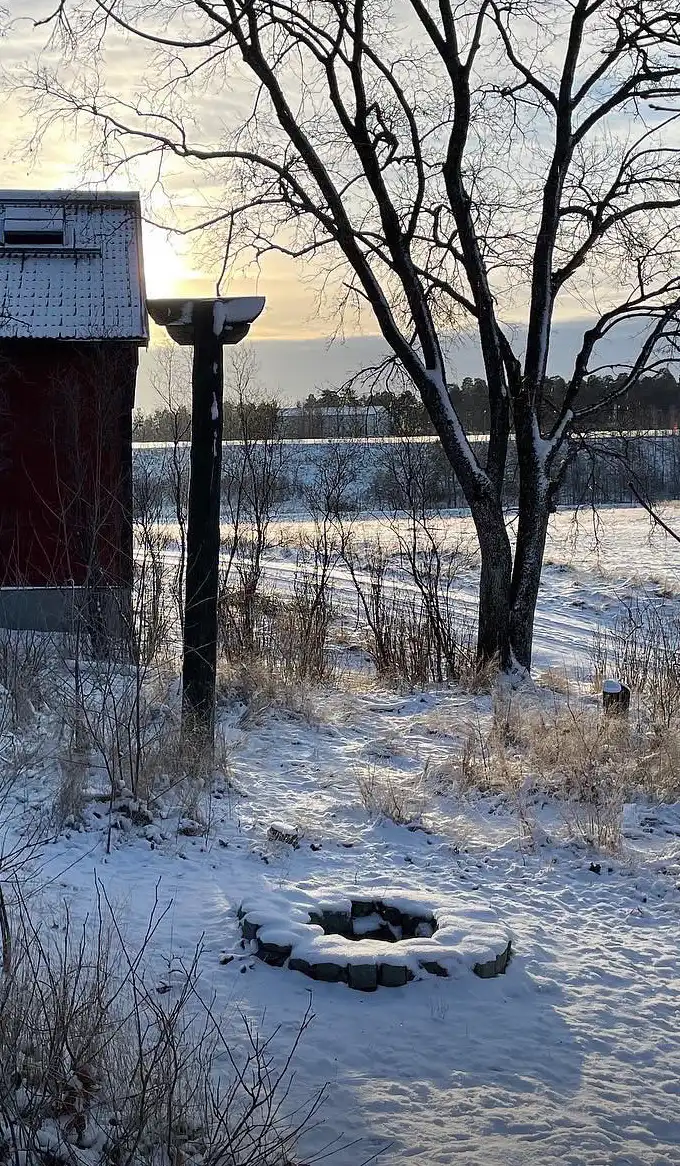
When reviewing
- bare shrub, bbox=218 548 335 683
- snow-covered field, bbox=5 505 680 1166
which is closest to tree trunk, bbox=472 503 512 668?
bare shrub, bbox=218 548 335 683

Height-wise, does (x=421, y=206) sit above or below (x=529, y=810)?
above

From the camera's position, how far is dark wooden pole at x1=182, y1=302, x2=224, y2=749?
6805mm

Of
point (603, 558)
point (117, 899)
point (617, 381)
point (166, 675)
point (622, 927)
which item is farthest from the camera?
point (603, 558)

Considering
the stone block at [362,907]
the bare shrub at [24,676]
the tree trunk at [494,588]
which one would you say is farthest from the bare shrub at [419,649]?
the stone block at [362,907]

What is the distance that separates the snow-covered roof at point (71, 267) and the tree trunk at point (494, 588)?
4516 millimetres

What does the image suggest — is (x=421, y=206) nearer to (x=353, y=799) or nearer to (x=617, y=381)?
(x=617, y=381)

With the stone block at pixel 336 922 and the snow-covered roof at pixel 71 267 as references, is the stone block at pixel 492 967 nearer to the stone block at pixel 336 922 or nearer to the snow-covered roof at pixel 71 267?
the stone block at pixel 336 922

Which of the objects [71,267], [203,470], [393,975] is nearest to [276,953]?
[393,975]

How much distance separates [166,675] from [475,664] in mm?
3924

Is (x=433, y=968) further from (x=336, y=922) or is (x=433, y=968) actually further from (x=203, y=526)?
(x=203, y=526)

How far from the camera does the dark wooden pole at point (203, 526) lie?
22.3 feet

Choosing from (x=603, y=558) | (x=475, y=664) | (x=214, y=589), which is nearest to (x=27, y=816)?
(x=214, y=589)

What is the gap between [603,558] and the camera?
25.5m

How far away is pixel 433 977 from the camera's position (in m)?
4.29
